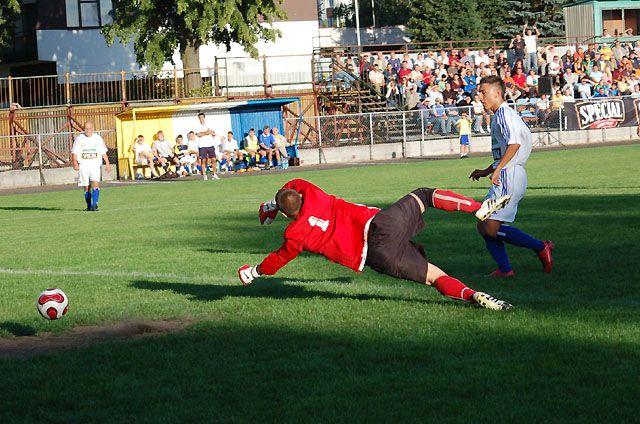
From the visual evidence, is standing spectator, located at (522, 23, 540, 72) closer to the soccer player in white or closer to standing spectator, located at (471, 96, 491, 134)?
standing spectator, located at (471, 96, 491, 134)

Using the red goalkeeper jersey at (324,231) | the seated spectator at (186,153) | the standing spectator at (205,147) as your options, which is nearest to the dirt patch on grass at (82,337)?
the red goalkeeper jersey at (324,231)

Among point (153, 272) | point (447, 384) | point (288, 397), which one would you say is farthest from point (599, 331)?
point (153, 272)

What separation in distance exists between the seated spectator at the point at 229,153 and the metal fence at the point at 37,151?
17.1ft

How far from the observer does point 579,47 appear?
157 feet

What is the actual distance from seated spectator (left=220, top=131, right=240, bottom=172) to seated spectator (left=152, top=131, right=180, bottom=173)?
65.1 inches

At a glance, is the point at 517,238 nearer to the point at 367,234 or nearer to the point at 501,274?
the point at 501,274

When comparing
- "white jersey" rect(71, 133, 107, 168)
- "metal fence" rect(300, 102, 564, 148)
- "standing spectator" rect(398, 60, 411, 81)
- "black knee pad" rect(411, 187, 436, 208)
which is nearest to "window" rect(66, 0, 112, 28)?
"standing spectator" rect(398, 60, 411, 81)

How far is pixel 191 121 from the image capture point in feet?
126

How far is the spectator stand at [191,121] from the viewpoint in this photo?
37.4 m

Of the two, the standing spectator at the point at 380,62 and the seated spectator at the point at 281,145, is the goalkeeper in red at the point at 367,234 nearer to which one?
the seated spectator at the point at 281,145

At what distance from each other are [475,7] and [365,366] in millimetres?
69061

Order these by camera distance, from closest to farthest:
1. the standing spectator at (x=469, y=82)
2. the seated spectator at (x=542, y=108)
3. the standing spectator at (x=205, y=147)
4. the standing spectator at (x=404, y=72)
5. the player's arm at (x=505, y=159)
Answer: the player's arm at (x=505, y=159) → the standing spectator at (x=205, y=147) → the seated spectator at (x=542, y=108) → the standing spectator at (x=469, y=82) → the standing spectator at (x=404, y=72)

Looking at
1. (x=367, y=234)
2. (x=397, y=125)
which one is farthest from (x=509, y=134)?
(x=397, y=125)

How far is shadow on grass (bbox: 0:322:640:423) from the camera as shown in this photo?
229 inches
